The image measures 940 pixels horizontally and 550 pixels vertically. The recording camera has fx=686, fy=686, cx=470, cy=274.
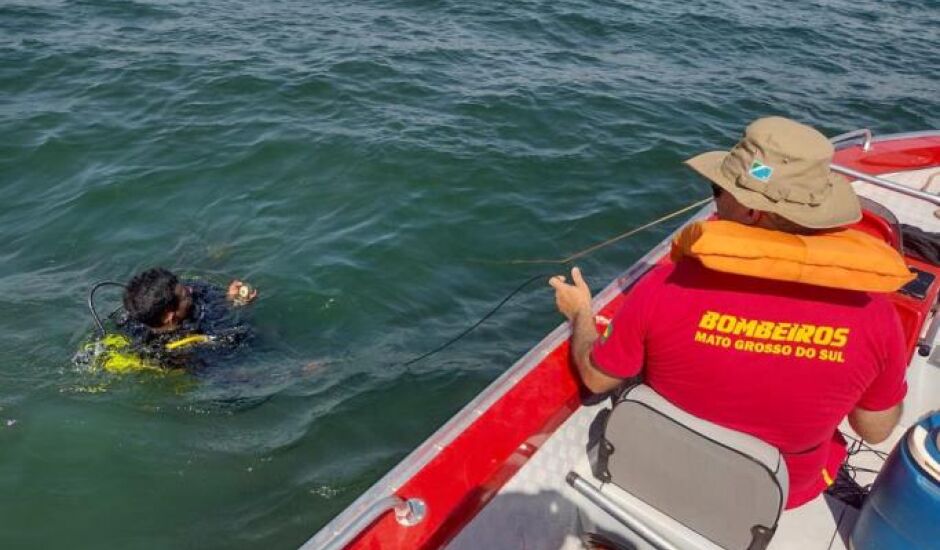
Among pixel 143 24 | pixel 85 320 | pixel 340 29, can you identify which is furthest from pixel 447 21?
pixel 85 320

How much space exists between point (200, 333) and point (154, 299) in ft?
1.82

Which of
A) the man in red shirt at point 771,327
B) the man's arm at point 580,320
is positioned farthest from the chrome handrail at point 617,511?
the man in red shirt at point 771,327

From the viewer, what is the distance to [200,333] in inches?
174

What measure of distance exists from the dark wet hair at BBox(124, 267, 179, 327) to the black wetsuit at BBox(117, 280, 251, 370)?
0.21m

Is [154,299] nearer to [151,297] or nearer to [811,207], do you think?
[151,297]

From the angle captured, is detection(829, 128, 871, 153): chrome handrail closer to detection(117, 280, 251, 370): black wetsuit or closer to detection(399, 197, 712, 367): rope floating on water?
detection(399, 197, 712, 367): rope floating on water

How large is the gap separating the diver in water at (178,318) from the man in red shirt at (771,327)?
2841 mm

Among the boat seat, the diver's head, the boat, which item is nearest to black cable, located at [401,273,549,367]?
the diver's head

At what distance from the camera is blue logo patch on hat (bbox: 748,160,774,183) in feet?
6.43

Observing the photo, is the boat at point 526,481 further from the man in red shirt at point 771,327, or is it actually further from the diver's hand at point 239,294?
the diver's hand at point 239,294

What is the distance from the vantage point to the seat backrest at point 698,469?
2051 millimetres

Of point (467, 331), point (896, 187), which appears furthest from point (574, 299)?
point (467, 331)

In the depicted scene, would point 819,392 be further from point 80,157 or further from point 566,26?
point 566,26

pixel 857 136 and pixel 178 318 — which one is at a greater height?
pixel 857 136
